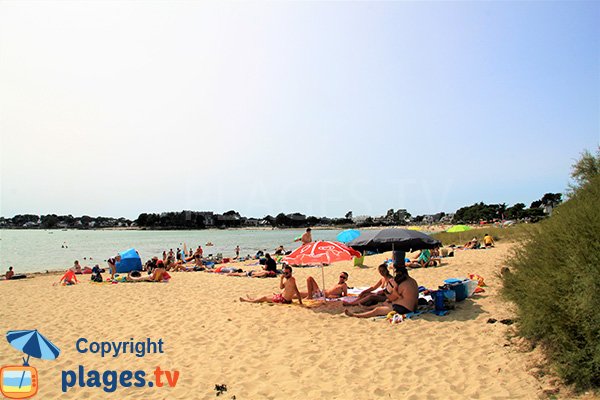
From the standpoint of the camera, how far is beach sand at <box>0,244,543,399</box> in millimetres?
4133

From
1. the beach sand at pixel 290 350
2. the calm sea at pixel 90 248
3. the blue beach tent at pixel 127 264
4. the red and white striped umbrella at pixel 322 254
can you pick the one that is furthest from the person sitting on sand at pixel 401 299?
the calm sea at pixel 90 248

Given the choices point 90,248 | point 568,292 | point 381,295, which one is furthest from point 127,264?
point 90,248

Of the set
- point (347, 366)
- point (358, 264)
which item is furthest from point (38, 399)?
point (358, 264)

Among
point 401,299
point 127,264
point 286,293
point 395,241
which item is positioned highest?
point 395,241

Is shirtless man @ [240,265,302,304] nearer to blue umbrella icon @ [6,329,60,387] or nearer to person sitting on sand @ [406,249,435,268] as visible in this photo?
blue umbrella icon @ [6,329,60,387]

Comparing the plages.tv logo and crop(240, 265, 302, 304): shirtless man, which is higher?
crop(240, 265, 302, 304): shirtless man

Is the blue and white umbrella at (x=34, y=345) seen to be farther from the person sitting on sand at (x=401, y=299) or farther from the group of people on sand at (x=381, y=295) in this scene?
the person sitting on sand at (x=401, y=299)

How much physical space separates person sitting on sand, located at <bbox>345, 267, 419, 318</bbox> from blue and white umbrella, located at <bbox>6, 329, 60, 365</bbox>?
4979 mm

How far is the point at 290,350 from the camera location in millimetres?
5402

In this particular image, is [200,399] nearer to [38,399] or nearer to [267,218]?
[38,399]

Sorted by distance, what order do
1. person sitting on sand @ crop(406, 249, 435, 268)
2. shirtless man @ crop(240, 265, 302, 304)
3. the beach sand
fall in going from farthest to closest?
person sitting on sand @ crop(406, 249, 435, 268) < shirtless man @ crop(240, 265, 302, 304) < the beach sand

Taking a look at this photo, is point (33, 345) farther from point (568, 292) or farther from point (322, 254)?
point (568, 292)

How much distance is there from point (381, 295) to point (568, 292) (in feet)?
13.6

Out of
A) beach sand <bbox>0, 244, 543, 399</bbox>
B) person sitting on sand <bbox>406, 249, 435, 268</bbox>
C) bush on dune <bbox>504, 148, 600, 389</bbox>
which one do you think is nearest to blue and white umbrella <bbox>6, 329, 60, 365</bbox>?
beach sand <bbox>0, 244, 543, 399</bbox>
